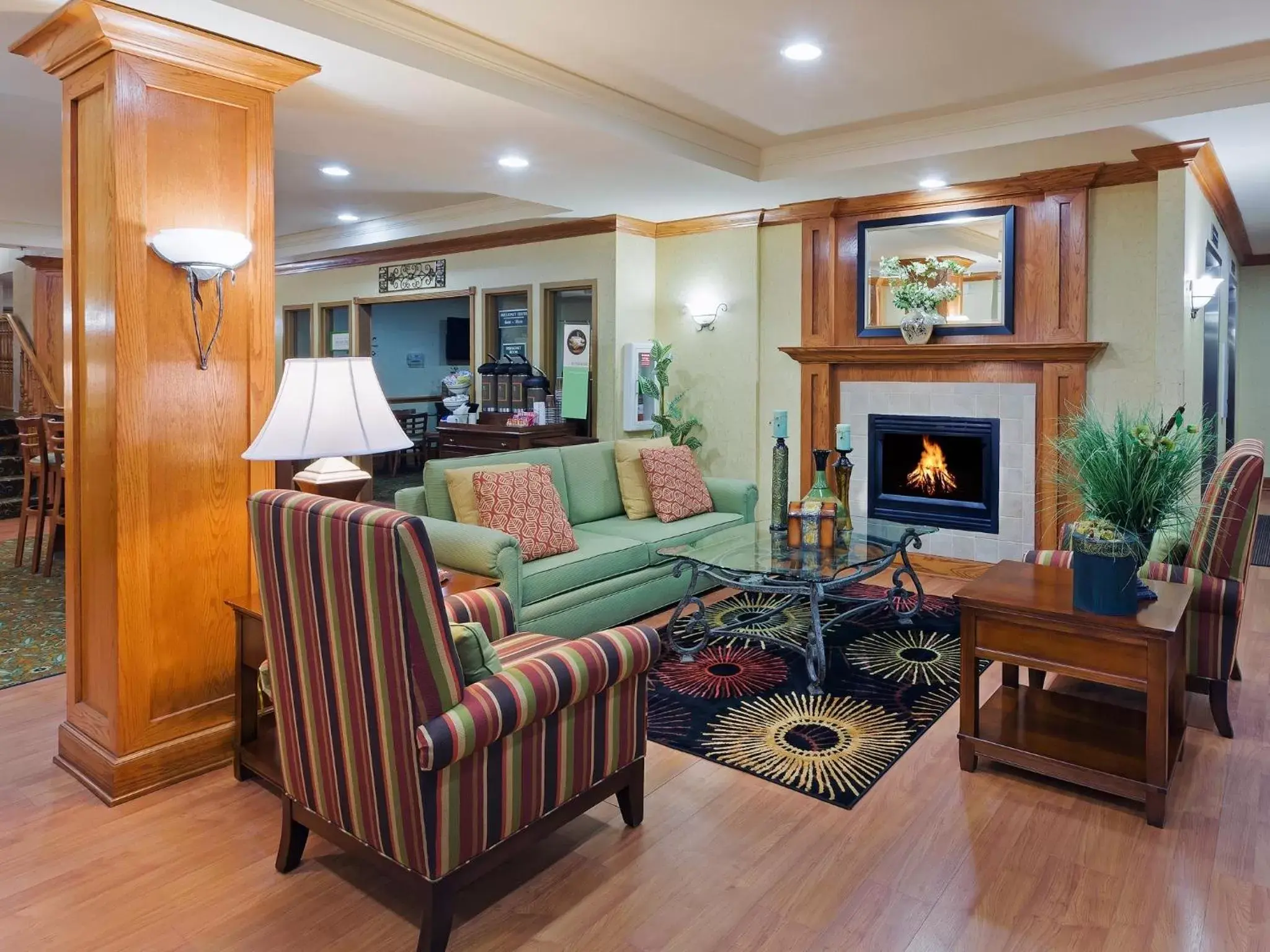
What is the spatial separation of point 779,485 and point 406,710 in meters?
2.79

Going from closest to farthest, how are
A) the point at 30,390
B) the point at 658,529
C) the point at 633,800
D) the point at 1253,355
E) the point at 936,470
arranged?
the point at 633,800
the point at 658,529
the point at 936,470
the point at 1253,355
the point at 30,390

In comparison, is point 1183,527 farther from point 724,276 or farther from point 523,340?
point 523,340

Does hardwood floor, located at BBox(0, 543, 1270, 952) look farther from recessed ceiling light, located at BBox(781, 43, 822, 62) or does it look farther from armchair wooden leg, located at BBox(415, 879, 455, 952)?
recessed ceiling light, located at BBox(781, 43, 822, 62)

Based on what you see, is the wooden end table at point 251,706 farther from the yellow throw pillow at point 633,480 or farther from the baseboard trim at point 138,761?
the yellow throw pillow at point 633,480

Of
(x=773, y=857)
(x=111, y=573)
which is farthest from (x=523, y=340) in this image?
(x=773, y=857)

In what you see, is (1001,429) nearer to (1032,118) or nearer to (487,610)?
(1032,118)

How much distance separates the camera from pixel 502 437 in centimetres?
689

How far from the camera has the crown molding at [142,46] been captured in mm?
2619

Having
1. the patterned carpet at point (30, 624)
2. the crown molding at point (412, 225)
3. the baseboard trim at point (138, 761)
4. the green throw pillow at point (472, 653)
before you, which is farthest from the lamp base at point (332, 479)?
the crown molding at point (412, 225)

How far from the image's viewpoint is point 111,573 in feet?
9.08

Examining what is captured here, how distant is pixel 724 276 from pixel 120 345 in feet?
14.9

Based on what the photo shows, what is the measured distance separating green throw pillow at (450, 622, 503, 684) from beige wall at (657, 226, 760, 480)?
462cm

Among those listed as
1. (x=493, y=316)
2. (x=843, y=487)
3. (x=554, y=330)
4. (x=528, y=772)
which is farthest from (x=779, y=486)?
(x=493, y=316)

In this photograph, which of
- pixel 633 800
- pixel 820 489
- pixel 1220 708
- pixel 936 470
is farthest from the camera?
pixel 936 470
